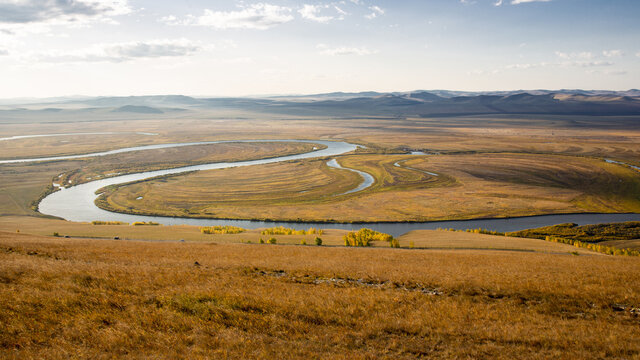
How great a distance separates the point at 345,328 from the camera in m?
11.8

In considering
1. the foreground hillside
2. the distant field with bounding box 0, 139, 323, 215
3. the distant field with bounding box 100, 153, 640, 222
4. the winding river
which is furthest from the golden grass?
the distant field with bounding box 0, 139, 323, 215

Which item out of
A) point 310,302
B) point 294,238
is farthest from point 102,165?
point 310,302

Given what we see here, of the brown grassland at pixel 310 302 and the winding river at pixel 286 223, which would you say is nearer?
the brown grassland at pixel 310 302

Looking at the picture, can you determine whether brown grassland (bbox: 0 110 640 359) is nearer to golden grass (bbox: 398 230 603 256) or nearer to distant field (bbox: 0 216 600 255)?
golden grass (bbox: 398 230 603 256)

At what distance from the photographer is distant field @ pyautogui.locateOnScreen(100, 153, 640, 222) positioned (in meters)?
71.1

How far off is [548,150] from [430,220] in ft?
321

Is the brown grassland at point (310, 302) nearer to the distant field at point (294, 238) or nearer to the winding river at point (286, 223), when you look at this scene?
the distant field at point (294, 238)

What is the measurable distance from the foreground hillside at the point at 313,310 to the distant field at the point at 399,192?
160 ft

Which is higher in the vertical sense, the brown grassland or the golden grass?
the brown grassland

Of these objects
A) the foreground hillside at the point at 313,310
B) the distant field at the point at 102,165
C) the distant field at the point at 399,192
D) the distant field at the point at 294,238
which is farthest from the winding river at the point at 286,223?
the foreground hillside at the point at 313,310

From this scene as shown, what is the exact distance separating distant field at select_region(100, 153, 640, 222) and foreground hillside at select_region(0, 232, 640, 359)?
4863 centimetres

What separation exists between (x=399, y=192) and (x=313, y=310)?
72865 millimetres

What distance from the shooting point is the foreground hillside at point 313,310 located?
409 inches

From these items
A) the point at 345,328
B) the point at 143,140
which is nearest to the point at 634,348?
the point at 345,328
